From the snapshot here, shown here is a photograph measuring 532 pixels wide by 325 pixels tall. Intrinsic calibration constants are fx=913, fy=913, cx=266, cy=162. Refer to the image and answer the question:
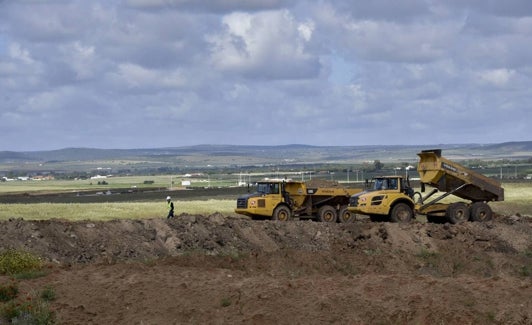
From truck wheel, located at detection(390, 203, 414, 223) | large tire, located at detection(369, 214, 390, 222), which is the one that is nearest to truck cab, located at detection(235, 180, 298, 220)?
large tire, located at detection(369, 214, 390, 222)

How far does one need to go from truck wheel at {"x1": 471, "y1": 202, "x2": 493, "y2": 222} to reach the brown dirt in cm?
133

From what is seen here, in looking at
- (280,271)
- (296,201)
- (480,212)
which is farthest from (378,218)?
(280,271)

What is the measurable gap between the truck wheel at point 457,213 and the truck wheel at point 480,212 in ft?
1.46

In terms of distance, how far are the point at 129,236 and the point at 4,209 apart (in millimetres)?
30011

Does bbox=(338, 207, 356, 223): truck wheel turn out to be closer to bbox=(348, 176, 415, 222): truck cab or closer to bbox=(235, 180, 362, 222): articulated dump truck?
bbox=(235, 180, 362, 222): articulated dump truck

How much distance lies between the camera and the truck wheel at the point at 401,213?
4166 centimetres

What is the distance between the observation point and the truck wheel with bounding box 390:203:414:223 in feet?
137

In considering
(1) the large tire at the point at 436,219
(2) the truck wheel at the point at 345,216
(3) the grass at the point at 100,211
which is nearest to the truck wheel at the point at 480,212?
(1) the large tire at the point at 436,219

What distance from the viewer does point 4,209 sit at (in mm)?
64188

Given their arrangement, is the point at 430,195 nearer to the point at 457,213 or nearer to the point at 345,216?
the point at 457,213

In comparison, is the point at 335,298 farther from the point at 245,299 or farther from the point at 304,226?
the point at 304,226

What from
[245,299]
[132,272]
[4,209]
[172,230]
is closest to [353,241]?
[172,230]

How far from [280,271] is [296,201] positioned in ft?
55.6

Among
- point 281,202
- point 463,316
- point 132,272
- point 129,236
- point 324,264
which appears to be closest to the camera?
point 463,316
